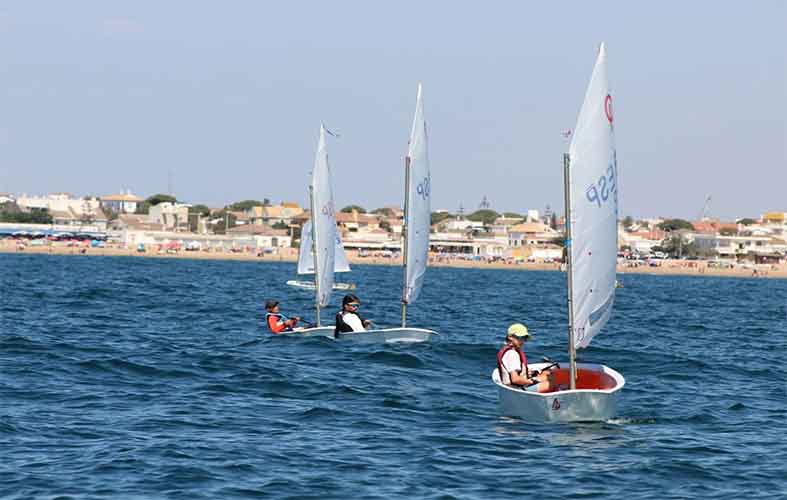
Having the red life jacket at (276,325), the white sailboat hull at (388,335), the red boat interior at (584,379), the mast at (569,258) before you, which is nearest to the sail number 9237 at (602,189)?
the mast at (569,258)

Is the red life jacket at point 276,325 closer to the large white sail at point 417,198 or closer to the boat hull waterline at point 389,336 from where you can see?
the boat hull waterline at point 389,336

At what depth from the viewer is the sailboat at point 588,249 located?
20.5m

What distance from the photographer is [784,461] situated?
18.7 metres

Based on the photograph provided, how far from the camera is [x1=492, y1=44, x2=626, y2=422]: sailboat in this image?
20.5m

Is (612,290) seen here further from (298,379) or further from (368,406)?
(298,379)

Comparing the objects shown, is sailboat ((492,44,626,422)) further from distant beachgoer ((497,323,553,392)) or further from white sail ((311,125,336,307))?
white sail ((311,125,336,307))

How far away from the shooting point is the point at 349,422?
69.3 feet

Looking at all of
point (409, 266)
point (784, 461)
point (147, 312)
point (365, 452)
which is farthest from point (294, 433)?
point (147, 312)

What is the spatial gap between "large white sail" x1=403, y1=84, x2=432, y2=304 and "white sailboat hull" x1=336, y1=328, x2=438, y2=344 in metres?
1.63

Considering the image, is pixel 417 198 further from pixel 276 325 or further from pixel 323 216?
pixel 323 216

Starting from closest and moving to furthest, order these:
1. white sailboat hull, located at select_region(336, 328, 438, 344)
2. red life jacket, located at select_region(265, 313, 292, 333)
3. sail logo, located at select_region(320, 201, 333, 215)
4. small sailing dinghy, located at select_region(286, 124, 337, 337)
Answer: white sailboat hull, located at select_region(336, 328, 438, 344)
red life jacket, located at select_region(265, 313, 292, 333)
small sailing dinghy, located at select_region(286, 124, 337, 337)
sail logo, located at select_region(320, 201, 333, 215)

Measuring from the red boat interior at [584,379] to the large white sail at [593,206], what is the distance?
104 centimetres

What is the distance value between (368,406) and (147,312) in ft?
90.3

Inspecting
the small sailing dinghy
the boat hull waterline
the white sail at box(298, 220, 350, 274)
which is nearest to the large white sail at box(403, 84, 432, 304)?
the boat hull waterline
